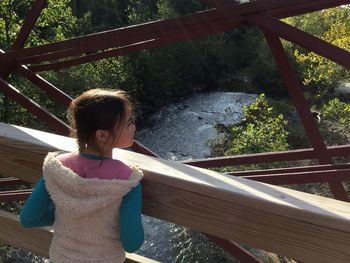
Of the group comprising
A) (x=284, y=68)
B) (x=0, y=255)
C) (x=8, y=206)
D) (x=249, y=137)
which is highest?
(x=249, y=137)

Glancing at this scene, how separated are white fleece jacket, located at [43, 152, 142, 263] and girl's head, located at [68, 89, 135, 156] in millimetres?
96

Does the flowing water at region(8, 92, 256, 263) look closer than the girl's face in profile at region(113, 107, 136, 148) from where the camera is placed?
No

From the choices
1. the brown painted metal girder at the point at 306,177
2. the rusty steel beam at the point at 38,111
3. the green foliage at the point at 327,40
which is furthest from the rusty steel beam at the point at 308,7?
the green foliage at the point at 327,40

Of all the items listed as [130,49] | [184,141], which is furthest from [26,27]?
[184,141]

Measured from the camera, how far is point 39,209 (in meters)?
1.41

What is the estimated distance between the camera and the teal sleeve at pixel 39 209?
1.39 m

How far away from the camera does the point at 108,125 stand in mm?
1297

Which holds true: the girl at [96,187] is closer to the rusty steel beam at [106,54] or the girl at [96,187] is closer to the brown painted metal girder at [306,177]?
the brown painted metal girder at [306,177]

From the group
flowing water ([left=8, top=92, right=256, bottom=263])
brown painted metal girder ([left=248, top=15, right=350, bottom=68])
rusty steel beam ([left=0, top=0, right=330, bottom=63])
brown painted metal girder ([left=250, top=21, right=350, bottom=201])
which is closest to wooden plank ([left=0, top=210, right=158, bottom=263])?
rusty steel beam ([left=0, top=0, right=330, bottom=63])

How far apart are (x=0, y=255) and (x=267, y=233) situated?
24.9 feet

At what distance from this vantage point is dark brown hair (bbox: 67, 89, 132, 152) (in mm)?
1294

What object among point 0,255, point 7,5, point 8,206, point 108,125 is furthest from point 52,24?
point 108,125

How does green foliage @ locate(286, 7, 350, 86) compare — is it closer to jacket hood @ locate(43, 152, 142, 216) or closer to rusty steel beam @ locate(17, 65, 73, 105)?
rusty steel beam @ locate(17, 65, 73, 105)

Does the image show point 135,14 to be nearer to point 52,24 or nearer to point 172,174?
point 52,24
